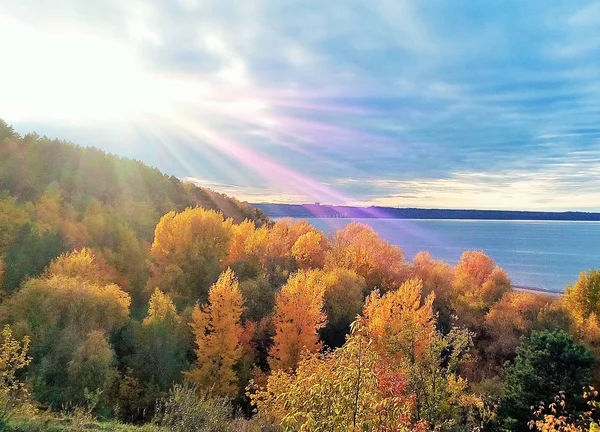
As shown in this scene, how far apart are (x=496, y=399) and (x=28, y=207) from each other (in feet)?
155

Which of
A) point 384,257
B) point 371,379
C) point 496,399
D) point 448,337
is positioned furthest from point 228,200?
point 371,379

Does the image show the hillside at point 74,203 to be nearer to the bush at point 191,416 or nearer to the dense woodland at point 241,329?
the dense woodland at point 241,329

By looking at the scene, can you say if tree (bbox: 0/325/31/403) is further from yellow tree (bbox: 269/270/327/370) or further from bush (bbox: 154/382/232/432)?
yellow tree (bbox: 269/270/327/370)

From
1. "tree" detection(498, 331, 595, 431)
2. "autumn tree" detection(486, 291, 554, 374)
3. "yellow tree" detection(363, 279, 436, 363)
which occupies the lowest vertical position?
"autumn tree" detection(486, 291, 554, 374)

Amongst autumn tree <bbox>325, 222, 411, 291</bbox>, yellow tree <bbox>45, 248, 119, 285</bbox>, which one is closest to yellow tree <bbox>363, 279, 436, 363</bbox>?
autumn tree <bbox>325, 222, 411, 291</bbox>

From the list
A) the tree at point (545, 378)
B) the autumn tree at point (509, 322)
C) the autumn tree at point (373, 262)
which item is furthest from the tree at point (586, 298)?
the tree at point (545, 378)

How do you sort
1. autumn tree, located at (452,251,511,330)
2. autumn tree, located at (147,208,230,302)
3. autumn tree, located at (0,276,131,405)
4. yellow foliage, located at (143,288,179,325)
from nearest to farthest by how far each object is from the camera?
autumn tree, located at (0,276,131,405) < yellow foliage, located at (143,288,179,325) < autumn tree, located at (147,208,230,302) < autumn tree, located at (452,251,511,330)

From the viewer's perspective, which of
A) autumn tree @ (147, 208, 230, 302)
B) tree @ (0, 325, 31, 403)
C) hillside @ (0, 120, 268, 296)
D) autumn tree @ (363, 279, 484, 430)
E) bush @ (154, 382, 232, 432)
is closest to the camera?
bush @ (154, 382, 232, 432)

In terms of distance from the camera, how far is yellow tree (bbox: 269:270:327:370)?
30.5m

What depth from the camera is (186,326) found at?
31.7 metres

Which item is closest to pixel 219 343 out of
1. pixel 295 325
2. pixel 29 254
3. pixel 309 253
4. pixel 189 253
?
pixel 295 325

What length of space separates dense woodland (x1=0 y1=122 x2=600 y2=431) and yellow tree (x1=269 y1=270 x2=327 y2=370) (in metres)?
0.14

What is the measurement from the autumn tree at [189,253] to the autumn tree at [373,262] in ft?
45.4

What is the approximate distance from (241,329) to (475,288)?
39.1 metres
